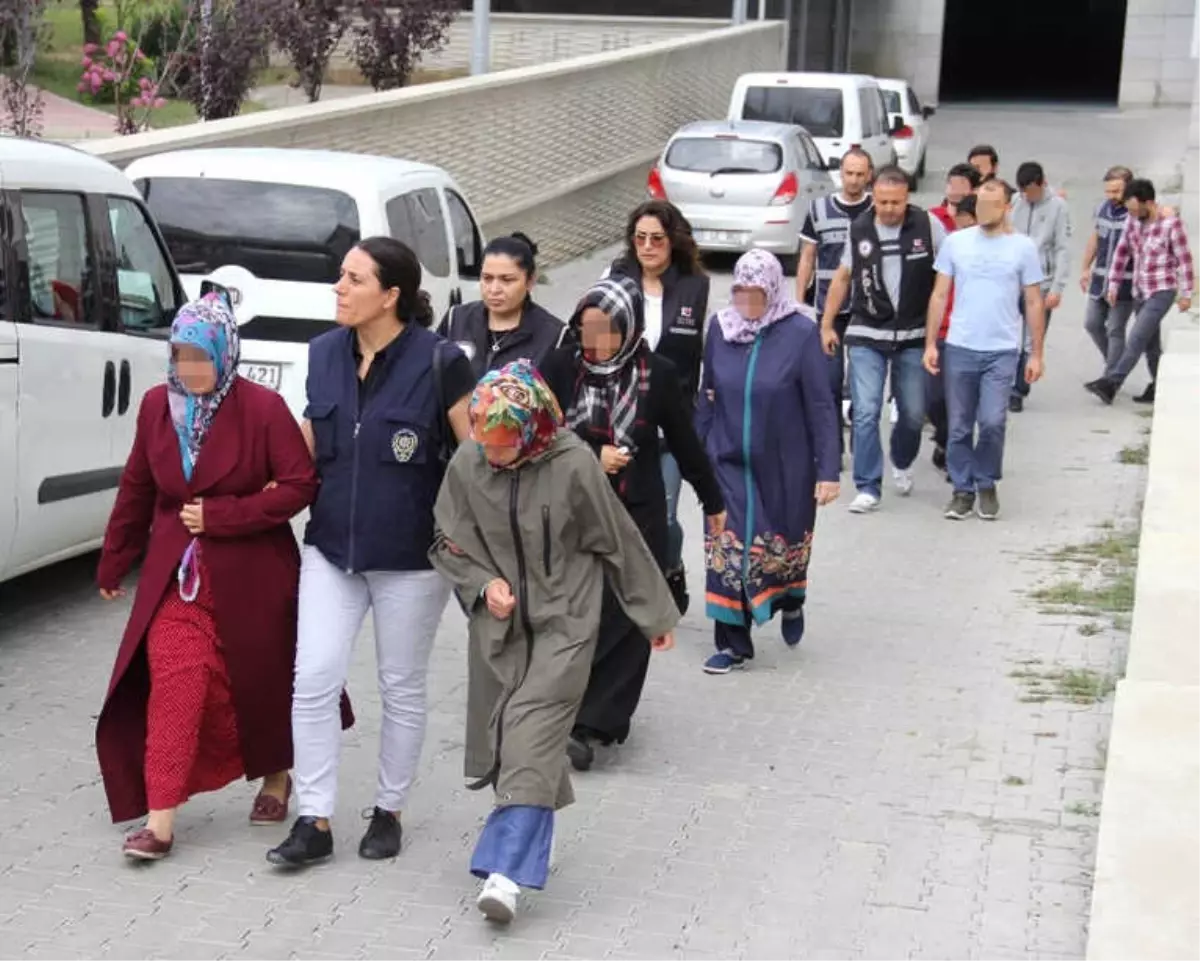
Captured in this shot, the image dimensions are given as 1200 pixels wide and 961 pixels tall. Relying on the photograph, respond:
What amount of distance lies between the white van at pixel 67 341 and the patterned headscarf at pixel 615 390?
2.22 meters

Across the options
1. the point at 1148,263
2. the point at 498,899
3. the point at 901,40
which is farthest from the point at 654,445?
the point at 901,40

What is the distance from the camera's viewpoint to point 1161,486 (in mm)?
10047

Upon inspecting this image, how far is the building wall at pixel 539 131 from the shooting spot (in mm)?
14984

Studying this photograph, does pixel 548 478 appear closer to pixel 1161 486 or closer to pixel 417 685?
pixel 417 685

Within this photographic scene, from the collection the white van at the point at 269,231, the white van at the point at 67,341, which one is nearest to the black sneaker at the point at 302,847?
the white van at the point at 67,341

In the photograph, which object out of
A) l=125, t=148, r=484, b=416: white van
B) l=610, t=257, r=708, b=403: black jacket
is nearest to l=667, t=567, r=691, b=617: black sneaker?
l=610, t=257, r=708, b=403: black jacket

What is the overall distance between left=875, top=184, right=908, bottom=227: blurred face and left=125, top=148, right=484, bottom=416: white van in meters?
2.59

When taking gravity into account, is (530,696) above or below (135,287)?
below

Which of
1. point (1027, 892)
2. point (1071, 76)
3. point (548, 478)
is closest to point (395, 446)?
point (548, 478)

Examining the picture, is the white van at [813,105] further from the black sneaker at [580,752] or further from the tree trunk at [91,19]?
the black sneaker at [580,752]

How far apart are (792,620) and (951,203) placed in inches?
211

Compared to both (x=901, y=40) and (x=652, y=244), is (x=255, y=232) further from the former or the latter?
(x=901, y=40)

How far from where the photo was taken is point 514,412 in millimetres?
5523

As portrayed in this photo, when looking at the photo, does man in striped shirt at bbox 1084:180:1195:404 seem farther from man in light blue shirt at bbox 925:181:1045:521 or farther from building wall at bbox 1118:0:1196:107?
building wall at bbox 1118:0:1196:107
